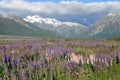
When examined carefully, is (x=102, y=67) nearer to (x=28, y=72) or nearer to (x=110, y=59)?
(x=110, y=59)

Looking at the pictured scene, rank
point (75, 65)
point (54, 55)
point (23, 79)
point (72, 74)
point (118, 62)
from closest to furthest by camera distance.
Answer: point (23, 79), point (72, 74), point (75, 65), point (118, 62), point (54, 55)

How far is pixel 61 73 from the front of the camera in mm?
10891

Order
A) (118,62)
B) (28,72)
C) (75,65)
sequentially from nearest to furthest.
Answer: (28,72) < (75,65) < (118,62)

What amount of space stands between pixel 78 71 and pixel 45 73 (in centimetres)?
137

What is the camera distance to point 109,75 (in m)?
10.4

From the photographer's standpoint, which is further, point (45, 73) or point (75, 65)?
point (75, 65)

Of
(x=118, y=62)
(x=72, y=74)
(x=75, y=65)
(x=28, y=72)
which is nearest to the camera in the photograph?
(x=28, y=72)

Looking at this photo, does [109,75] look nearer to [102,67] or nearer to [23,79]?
[102,67]

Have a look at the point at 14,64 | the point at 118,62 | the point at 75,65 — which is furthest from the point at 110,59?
the point at 14,64

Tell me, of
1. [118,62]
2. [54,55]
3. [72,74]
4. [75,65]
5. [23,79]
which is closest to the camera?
[23,79]

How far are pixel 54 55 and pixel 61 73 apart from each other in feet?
9.78

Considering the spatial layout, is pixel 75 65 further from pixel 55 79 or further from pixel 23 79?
A: pixel 23 79

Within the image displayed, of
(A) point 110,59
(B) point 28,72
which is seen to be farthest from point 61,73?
(A) point 110,59

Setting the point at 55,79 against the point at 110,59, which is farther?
the point at 110,59
